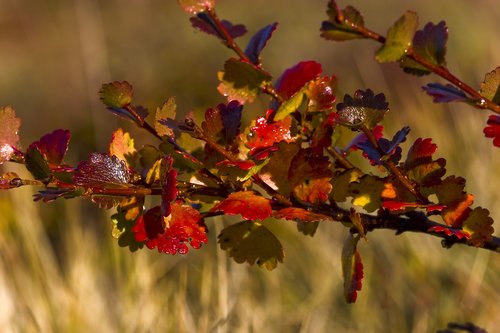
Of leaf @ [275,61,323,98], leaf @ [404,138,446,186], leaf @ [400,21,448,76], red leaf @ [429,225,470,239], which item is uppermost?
leaf @ [400,21,448,76]

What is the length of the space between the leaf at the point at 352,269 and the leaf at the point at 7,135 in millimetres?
410

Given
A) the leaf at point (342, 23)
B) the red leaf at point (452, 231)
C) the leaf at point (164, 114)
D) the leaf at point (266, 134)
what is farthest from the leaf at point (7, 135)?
the red leaf at point (452, 231)

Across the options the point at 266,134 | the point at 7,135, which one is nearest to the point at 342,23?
the point at 266,134

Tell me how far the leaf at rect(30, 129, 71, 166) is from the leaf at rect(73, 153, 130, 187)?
6 cm

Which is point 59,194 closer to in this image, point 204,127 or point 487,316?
point 204,127

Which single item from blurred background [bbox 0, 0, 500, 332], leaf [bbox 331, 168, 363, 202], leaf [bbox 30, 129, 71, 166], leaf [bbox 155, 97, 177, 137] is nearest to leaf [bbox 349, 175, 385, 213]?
leaf [bbox 331, 168, 363, 202]

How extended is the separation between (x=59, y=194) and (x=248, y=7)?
10605 mm

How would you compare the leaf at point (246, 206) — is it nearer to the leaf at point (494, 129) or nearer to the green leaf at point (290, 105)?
the green leaf at point (290, 105)

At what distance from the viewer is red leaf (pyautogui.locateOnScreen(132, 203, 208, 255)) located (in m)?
0.94

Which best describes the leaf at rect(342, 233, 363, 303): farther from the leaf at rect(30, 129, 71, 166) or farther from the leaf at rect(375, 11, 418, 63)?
the leaf at rect(30, 129, 71, 166)

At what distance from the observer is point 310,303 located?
2.12m

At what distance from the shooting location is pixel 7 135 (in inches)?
38.1

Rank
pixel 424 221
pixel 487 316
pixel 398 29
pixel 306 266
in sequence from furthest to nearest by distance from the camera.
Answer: pixel 306 266, pixel 487 316, pixel 424 221, pixel 398 29

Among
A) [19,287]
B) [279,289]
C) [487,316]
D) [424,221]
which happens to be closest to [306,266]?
[279,289]
